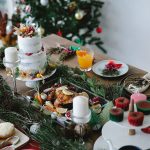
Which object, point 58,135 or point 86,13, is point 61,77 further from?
point 86,13

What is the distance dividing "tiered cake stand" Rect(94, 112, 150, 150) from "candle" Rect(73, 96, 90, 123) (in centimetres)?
10

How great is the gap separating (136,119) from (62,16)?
6.71 feet

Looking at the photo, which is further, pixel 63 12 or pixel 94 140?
pixel 63 12

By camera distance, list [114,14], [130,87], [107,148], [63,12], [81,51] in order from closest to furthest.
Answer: [107,148] → [130,87] → [81,51] → [63,12] → [114,14]

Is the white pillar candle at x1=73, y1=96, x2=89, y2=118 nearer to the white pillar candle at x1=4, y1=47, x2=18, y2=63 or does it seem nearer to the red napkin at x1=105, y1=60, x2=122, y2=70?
the white pillar candle at x1=4, y1=47, x2=18, y2=63

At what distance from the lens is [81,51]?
193 centimetres

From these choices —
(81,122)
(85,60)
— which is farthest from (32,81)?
(81,122)

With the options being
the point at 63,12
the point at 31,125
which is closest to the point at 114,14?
the point at 63,12

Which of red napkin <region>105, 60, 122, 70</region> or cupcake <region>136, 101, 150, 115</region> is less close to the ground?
cupcake <region>136, 101, 150, 115</region>

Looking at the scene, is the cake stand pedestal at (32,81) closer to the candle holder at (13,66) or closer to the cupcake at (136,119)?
the candle holder at (13,66)

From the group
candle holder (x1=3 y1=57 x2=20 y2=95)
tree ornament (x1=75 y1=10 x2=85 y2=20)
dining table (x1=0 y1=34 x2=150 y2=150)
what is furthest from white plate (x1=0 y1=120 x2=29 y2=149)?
tree ornament (x1=75 y1=10 x2=85 y2=20)

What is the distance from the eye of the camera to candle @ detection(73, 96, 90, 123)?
3.97 ft

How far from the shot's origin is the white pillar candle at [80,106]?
3.97 feet

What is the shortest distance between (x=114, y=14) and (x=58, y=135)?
2174 millimetres
